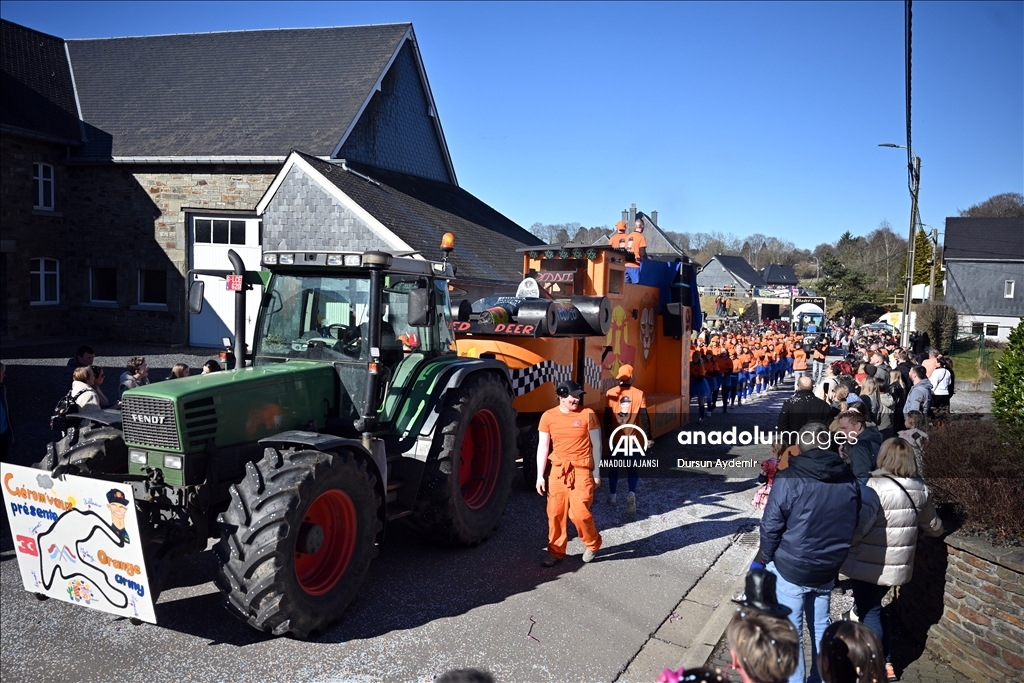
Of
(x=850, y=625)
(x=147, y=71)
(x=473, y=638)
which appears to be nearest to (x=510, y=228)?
(x=147, y=71)

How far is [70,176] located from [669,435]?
16201mm

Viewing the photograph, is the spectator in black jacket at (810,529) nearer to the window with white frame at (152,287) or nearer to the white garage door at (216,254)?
the white garage door at (216,254)

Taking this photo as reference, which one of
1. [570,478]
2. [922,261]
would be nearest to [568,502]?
[570,478]

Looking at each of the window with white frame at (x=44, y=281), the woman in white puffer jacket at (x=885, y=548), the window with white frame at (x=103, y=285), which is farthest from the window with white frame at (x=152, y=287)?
the woman in white puffer jacket at (x=885, y=548)

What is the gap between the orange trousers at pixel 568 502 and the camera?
6652 millimetres

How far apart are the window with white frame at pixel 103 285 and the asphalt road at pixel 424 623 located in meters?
14.8

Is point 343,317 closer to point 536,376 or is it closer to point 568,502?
point 568,502

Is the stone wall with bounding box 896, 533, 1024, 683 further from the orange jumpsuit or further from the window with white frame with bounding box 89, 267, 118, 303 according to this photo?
the window with white frame with bounding box 89, 267, 118, 303

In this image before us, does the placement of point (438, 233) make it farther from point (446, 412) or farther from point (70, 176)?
point (446, 412)

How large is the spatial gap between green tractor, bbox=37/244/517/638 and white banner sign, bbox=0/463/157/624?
0.13 metres

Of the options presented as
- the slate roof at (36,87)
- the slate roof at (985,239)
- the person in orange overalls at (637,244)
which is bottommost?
the person in orange overalls at (637,244)

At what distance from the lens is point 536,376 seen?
348 inches

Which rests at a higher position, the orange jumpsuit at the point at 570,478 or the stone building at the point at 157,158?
the stone building at the point at 157,158

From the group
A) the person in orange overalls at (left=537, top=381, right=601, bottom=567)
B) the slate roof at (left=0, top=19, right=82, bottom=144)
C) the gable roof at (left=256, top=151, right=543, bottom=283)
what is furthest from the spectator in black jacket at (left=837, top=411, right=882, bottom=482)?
the slate roof at (left=0, top=19, right=82, bottom=144)
